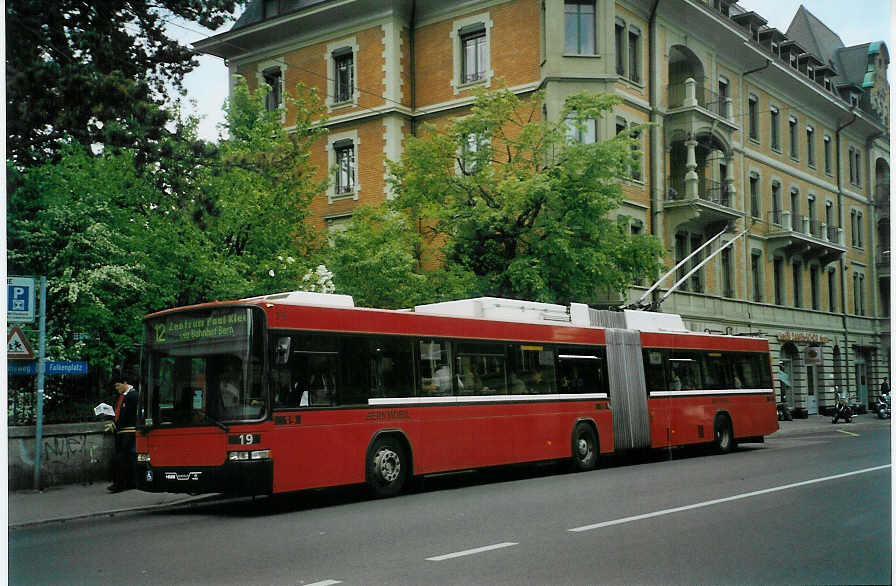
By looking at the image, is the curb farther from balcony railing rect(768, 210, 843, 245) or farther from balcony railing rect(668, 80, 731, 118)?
balcony railing rect(668, 80, 731, 118)

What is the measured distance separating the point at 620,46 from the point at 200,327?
12.0 metres

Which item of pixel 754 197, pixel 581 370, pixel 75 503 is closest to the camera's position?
Answer: pixel 75 503

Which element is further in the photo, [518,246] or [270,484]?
[518,246]

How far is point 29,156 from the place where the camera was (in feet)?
39.7

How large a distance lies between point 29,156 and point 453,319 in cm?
637

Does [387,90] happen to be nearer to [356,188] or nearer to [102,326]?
[356,188]

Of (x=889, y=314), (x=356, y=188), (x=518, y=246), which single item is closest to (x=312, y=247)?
(x=356, y=188)

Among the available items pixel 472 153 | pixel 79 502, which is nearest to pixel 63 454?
pixel 79 502

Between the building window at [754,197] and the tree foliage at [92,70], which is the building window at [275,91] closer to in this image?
the tree foliage at [92,70]

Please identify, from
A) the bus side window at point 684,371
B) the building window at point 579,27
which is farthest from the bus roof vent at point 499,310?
the building window at point 579,27

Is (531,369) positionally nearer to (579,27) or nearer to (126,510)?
(126,510)

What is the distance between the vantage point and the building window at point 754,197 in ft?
57.5

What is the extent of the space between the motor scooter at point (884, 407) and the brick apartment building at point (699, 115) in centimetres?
28

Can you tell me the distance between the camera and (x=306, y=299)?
13.2 meters
